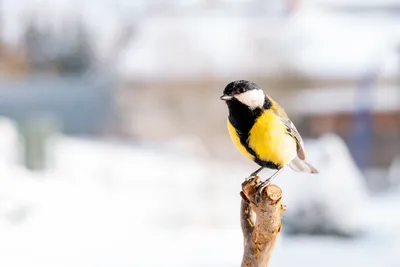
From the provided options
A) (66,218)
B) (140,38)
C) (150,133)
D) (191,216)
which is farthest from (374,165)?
(66,218)

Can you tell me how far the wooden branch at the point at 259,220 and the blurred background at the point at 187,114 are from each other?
1017mm

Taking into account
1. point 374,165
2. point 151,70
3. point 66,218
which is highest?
point 151,70

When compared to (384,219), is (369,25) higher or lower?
higher

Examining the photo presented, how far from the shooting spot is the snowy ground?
1726 mm

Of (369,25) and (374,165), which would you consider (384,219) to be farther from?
(369,25)

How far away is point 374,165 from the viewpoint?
1.91m

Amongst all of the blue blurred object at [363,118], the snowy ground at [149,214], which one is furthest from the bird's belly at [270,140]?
the blue blurred object at [363,118]

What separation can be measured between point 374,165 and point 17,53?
1350 mm

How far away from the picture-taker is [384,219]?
1.88m

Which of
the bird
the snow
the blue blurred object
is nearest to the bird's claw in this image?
the bird

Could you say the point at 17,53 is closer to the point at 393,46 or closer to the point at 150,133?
the point at 150,133

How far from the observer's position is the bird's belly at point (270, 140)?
682mm

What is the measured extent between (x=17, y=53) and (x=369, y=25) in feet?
4.09

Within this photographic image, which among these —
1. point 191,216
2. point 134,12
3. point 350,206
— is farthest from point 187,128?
point 350,206
